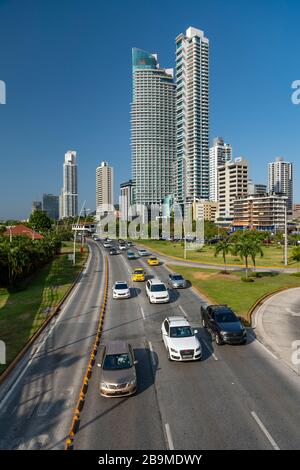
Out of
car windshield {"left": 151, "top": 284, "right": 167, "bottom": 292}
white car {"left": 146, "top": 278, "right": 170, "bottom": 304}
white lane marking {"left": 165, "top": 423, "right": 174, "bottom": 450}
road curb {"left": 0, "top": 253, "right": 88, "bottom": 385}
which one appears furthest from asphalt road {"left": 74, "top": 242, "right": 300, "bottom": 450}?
car windshield {"left": 151, "top": 284, "right": 167, "bottom": 292}

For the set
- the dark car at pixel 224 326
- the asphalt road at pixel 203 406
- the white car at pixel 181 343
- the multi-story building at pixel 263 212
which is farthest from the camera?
the multi-story building at pixel 263 212

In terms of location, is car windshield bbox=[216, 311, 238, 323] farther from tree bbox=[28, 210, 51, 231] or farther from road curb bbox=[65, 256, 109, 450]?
tree bbox=[28, 210, 51, 231]

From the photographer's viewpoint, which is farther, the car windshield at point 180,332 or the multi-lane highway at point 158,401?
the car windshield at point 180,332

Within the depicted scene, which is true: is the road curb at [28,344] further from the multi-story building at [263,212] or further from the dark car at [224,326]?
the multi-story building at [263,212]

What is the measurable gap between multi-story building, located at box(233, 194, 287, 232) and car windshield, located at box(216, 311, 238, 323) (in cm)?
16462

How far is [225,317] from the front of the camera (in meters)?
20.3

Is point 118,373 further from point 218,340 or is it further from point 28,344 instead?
point 28,344

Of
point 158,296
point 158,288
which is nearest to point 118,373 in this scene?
point 158,296

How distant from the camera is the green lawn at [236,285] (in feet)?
95.4

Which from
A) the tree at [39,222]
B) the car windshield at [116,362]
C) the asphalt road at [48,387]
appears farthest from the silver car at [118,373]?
the tree at [39,222]

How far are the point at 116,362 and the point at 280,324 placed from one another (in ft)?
44.7

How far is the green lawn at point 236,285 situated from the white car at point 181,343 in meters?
7.66

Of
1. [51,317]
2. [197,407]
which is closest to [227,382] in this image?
[197,407]

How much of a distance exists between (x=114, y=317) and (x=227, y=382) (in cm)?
1245
